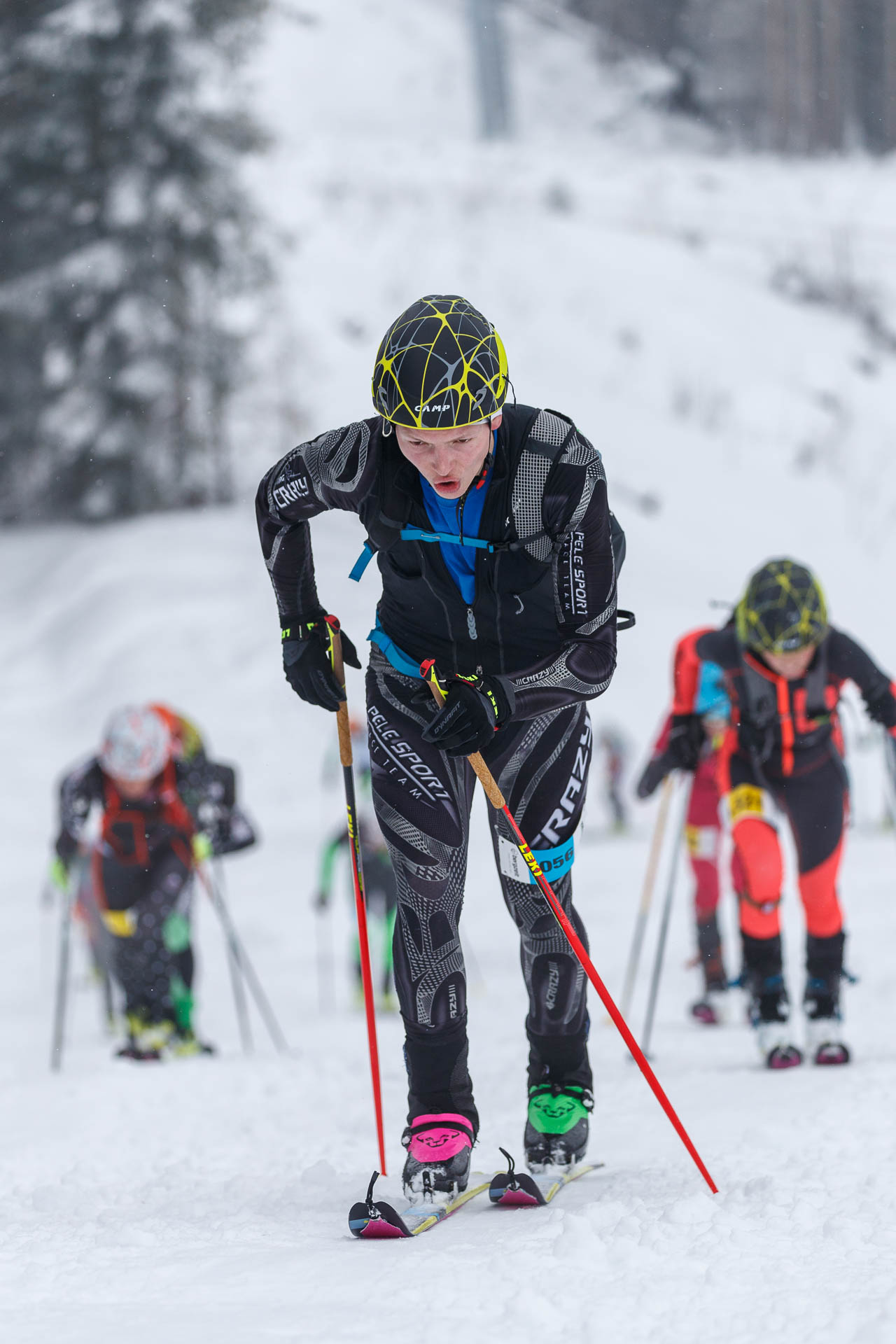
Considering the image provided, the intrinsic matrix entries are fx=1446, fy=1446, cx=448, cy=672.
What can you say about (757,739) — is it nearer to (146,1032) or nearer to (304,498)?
(304,498)

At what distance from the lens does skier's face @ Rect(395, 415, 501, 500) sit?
130 inches

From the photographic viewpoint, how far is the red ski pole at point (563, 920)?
11.3 feet

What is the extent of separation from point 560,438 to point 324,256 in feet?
86.5

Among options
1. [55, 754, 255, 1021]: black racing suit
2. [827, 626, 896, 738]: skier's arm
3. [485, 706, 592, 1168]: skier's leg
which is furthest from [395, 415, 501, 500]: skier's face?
[55, 754, 255, 1021]: black racing suit

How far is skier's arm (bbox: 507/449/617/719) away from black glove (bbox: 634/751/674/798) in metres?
2.92

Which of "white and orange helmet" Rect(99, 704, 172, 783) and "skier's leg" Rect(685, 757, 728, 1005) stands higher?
"white and orange helmet" Rect(99, 704, 172, 783)

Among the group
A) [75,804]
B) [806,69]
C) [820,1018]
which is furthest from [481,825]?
[806,69]

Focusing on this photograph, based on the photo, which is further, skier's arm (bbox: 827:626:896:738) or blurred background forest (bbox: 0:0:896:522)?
blurred background forest (bbox: 0:0:896:522)

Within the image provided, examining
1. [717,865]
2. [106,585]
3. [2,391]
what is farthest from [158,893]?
[2,391]

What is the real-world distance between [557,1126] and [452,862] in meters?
0.77

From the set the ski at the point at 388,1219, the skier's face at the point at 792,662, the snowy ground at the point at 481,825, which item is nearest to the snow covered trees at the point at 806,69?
the snowy ground at the point at 481,825

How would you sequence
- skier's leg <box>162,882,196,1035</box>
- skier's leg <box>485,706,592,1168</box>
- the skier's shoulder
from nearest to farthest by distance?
the skier's shoulder
skier's leg <box>485,706,592,1168</box>
skier's leg <box>162,882,196,1035</box>

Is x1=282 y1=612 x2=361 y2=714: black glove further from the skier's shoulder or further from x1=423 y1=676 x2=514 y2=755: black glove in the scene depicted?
the skier's shoulder

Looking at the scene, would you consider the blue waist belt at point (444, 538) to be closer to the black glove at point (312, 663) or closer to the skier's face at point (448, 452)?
the skier's face at point (448, 452)
